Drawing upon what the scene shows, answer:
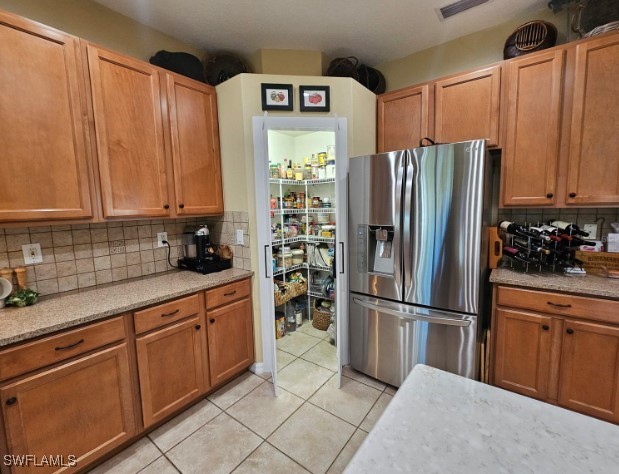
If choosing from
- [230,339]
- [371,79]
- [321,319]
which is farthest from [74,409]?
[371,79]

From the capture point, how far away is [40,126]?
150cm

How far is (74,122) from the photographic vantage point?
1.61m

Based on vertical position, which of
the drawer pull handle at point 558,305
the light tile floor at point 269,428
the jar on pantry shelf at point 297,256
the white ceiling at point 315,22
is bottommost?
the light tile floor at point 269,428

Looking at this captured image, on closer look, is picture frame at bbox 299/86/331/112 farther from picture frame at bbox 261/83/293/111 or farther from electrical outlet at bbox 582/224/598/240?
electrical outlet at bbox 582/224/598/240

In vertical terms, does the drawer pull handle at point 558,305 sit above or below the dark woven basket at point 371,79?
below

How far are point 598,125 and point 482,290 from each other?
1224 mm

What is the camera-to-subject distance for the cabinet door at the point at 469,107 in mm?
2020

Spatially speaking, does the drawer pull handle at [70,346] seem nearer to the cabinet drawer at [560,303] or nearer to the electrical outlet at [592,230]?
the cabinet drawer at [560,303]

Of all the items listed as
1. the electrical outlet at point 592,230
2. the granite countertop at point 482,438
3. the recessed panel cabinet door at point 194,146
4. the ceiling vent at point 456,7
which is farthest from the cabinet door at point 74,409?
the electrical outlet at point 592,230

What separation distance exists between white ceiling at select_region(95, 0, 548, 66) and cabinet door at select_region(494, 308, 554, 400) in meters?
2.15

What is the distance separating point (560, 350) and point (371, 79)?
8.32ft

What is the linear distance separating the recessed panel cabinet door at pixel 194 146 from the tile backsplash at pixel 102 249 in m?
0.25
